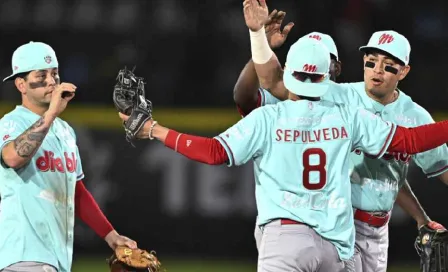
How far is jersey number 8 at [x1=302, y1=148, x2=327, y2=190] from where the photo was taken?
18.7 ft

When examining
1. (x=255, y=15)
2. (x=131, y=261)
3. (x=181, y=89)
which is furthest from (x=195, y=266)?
(x=255, y=15)

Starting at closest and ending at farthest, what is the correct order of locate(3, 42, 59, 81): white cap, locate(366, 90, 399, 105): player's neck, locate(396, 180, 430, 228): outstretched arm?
locate(3, 42, 59, 81): white cap → locate(366, 90, 399, 105): player's neck → locate(396, 180, 430, 228): outstretched arm

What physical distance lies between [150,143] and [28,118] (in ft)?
18.1

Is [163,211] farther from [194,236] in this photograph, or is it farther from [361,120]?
[361,120]

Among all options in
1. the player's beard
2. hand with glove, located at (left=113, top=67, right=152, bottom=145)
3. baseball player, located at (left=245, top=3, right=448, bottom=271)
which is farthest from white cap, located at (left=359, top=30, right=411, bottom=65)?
hand with glove, located at (left=113, top=67, right=152, bottom=145)

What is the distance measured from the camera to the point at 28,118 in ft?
20.0

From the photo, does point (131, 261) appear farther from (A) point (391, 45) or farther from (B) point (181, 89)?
(B) point (181, 89)

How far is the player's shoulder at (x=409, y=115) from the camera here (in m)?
6.86

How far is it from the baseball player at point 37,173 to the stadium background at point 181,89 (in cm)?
484

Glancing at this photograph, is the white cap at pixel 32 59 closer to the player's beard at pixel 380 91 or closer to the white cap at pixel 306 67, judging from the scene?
the white cap at pixel 306 67

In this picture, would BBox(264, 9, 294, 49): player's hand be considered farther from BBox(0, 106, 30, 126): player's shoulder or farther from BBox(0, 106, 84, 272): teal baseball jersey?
BBox(0, 106, 30, 126): player's shoulder

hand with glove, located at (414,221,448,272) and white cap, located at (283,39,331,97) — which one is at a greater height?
white cap, located at (283,39,331,97)

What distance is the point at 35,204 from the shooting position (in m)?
5.93

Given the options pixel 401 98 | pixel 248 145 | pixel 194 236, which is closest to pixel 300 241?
pixel 248 145
